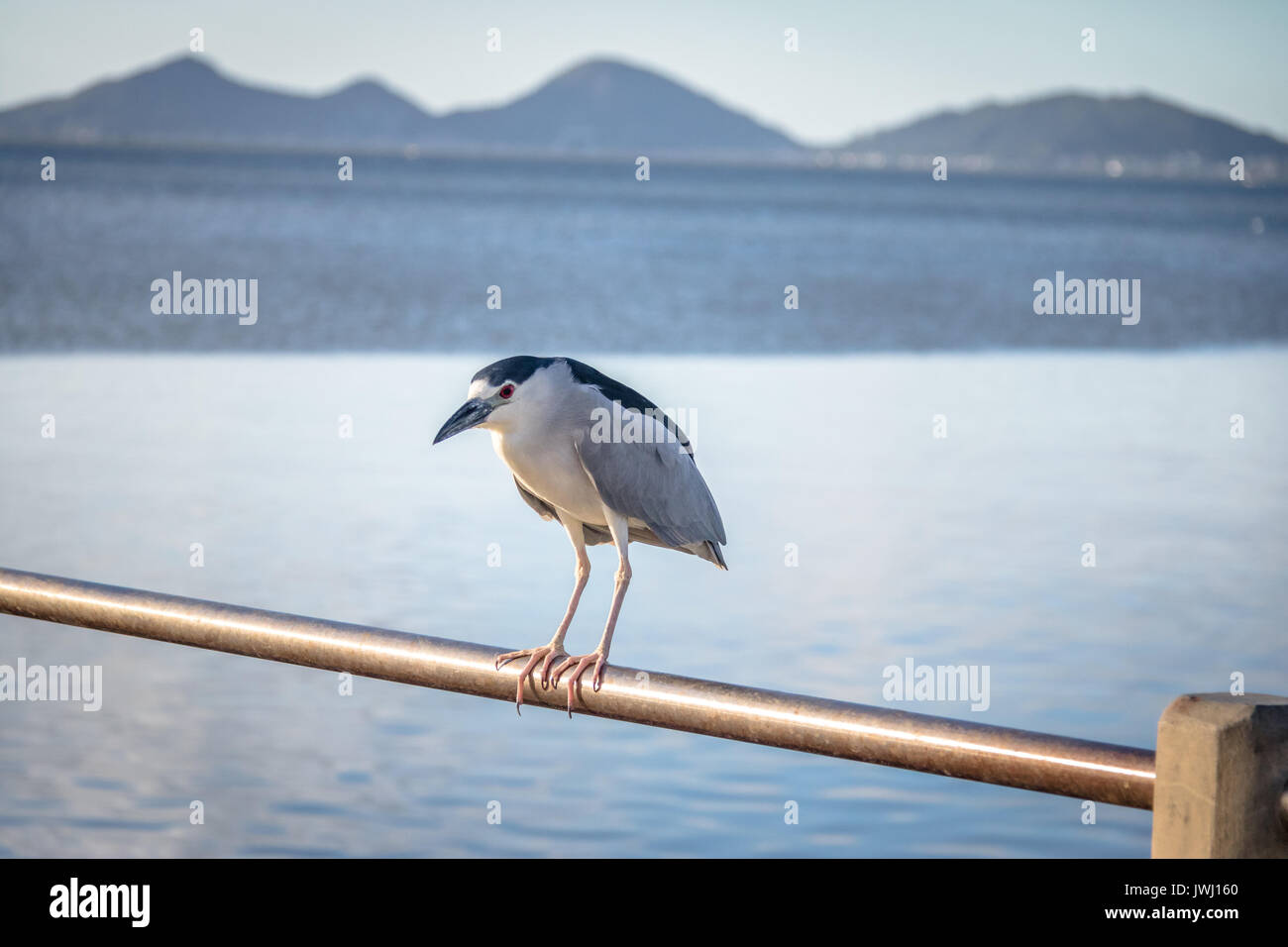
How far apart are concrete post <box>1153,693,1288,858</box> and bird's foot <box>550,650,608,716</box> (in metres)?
0.85

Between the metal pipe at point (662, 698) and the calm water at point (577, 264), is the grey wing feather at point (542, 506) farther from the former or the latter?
the calm water at point (577, 264)

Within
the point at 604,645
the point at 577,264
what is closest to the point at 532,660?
the point at 604,645

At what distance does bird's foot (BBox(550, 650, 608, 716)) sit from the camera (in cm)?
226

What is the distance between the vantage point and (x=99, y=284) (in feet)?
85.3

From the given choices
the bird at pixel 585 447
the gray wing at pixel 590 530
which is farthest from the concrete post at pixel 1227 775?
the gray wing at pixel 590 530

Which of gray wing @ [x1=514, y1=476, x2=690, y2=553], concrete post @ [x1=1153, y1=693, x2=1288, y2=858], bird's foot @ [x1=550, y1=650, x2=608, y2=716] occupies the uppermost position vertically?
gray wing @ [x1=514, y1=476, x2=690, y2=553]

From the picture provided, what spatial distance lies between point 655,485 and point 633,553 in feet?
18.0

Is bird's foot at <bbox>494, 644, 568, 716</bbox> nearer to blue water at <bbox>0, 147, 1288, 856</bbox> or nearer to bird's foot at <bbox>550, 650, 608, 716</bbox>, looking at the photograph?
bird's foot at <bbox>550, 650, 608, 716</bbox>

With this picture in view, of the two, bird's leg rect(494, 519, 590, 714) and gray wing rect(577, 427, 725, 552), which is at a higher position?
gray wing rect(577, 427, 725, 552)

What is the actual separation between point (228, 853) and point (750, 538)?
4.36 metres

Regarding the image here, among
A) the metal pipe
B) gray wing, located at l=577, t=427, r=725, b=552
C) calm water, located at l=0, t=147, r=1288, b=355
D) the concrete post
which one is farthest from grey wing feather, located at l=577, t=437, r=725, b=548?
calm water, located at l=0, t=147, r=1288, b=355

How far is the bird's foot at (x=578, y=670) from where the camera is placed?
2.26 m

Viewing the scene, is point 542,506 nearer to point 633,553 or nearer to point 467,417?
point 467,417
